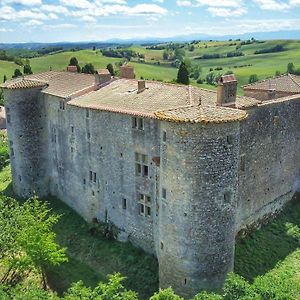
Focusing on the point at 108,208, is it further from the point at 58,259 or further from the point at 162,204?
the point at 162,204

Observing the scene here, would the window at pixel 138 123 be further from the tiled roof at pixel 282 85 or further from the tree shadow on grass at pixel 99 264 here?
the tiled roof at pixel 282 85

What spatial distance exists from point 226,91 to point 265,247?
12.2 metres

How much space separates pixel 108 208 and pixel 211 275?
37.8 feet

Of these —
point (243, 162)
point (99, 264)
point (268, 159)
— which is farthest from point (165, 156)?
point (268, 159)

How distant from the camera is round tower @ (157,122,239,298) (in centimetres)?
2631

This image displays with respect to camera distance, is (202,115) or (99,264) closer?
(202,115)

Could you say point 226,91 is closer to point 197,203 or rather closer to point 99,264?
point 197,203

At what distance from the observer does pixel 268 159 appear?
3725 centimetres

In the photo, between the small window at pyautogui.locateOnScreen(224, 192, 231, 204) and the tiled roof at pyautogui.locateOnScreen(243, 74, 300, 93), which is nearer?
the small window at pyautogui.locateOnScreen(224, 192, 231, 204)

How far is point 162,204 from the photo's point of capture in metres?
28.9

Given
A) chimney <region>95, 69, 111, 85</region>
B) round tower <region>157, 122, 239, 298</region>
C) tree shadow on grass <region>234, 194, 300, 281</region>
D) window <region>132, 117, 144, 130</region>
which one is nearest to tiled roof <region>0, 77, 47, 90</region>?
chimney <region>95, 69, 111, 85</region>

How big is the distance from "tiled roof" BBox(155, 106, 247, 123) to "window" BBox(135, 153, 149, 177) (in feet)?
20.0

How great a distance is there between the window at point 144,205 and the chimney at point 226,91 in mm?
8268

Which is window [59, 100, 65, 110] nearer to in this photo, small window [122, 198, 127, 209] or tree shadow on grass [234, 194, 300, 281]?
small window [122, 198, 127, 209]
